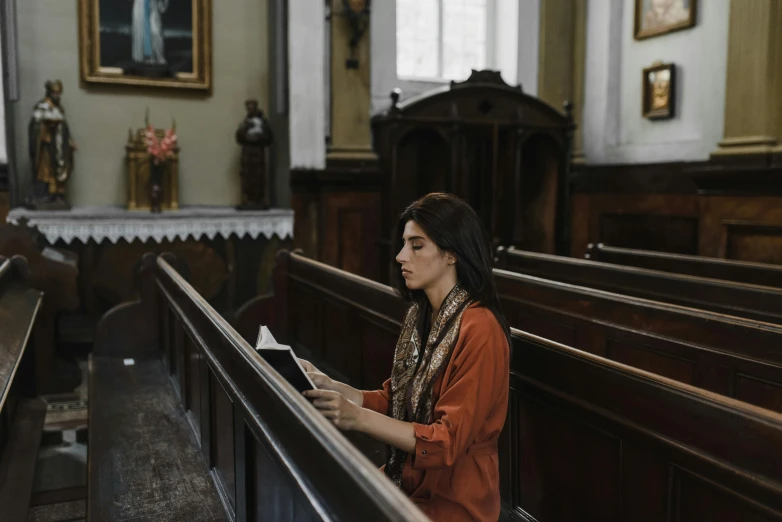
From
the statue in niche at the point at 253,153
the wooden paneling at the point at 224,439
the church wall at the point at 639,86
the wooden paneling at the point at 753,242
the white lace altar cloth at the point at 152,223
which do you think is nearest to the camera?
the wooden paneling at the point at 224,439

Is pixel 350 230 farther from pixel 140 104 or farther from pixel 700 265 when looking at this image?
pixel 700 265

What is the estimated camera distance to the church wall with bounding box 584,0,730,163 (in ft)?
23.2

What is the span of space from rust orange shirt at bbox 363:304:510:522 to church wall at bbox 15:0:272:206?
5.97m

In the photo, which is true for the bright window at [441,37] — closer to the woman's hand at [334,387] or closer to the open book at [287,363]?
the woman's hand at [334,387]

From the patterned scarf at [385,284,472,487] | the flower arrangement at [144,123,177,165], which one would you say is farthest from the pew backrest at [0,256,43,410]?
the flower arrangement at [144,123,177,165]

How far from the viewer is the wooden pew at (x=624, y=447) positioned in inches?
62.7

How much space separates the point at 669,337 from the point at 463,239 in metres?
1.61

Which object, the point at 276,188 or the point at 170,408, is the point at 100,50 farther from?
the point at 170,408

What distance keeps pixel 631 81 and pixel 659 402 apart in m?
7.03

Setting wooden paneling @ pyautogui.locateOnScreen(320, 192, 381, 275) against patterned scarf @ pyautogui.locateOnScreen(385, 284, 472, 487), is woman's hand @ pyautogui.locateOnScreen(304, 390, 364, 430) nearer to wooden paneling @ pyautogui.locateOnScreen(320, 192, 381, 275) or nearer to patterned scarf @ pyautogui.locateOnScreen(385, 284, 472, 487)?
patterned scarf @ pyautogui.locateOnScreen(385, 284, 472, 487)

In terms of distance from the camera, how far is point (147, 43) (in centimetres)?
687

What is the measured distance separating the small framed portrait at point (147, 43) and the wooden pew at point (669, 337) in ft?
14.8

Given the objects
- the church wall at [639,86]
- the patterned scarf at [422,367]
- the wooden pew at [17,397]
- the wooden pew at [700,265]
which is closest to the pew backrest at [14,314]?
the wooden pew at [17,397]

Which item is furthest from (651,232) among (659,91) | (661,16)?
(661,16)
